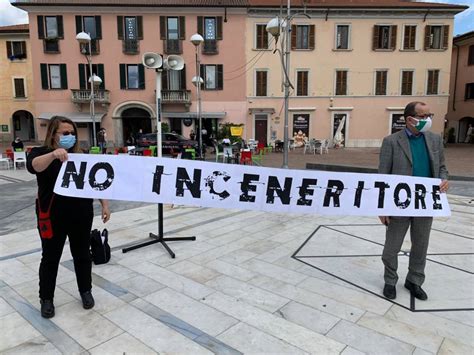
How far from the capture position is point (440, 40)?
26844 millimetres

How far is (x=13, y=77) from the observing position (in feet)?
101

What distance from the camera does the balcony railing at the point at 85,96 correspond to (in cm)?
2602

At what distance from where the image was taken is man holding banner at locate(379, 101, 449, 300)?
336 cm

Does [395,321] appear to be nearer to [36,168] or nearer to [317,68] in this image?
[36,168]

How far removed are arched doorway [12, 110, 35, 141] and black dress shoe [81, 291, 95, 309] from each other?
34.5 metres

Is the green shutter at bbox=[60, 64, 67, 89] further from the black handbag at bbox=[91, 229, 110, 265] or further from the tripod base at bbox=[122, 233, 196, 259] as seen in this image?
the black handbag at bbox=[91, 229, 110, 265]

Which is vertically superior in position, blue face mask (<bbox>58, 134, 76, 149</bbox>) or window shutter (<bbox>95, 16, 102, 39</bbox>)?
window shutter (<bbox>95, 16, 102, 39</bbox>)

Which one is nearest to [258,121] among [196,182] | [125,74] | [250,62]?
[250,62]

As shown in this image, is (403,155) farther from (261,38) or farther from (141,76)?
(141,76)

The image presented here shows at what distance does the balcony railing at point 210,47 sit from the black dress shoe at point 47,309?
84.4 ft

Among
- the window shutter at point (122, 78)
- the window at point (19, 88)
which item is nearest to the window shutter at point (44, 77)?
the window shutter at point (122, 78)

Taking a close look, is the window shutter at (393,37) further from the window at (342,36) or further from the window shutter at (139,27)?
the window shutter at (139,27)

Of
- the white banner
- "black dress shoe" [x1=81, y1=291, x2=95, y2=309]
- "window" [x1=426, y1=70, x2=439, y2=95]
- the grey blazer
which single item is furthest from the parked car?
"window" [x1=426, y1=70, x2=439, y2=95]

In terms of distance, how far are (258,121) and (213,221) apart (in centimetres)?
2182
